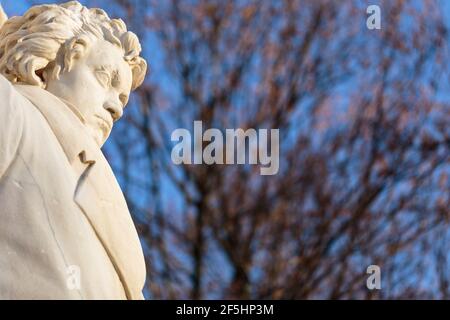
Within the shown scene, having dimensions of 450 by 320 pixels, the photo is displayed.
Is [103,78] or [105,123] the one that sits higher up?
[103,78]

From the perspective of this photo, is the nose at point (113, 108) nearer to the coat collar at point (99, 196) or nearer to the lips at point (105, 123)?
the lips at point (105, 123)

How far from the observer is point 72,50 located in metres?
6.24

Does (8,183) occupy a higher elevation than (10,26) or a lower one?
lower

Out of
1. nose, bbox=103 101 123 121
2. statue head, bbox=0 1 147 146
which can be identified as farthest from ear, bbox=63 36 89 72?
nose, bbox=103 101 123 121

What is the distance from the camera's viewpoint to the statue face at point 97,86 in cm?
621

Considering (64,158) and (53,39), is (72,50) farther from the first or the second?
(64,158)

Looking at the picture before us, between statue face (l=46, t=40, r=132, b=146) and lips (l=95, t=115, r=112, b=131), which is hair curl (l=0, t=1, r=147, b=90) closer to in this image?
statue face (l=46, t=40, r=132, b=146)

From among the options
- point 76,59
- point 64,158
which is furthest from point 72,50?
point 64,158

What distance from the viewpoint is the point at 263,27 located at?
15.3 m

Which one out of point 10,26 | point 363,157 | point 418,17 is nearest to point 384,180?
point 363,157

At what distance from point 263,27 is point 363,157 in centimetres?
123

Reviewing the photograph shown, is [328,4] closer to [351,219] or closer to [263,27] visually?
[263,27]

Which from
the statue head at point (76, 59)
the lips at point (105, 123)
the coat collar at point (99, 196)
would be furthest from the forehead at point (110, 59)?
the coat collar at point (99, 196)

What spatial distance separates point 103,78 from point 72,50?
12 cm
